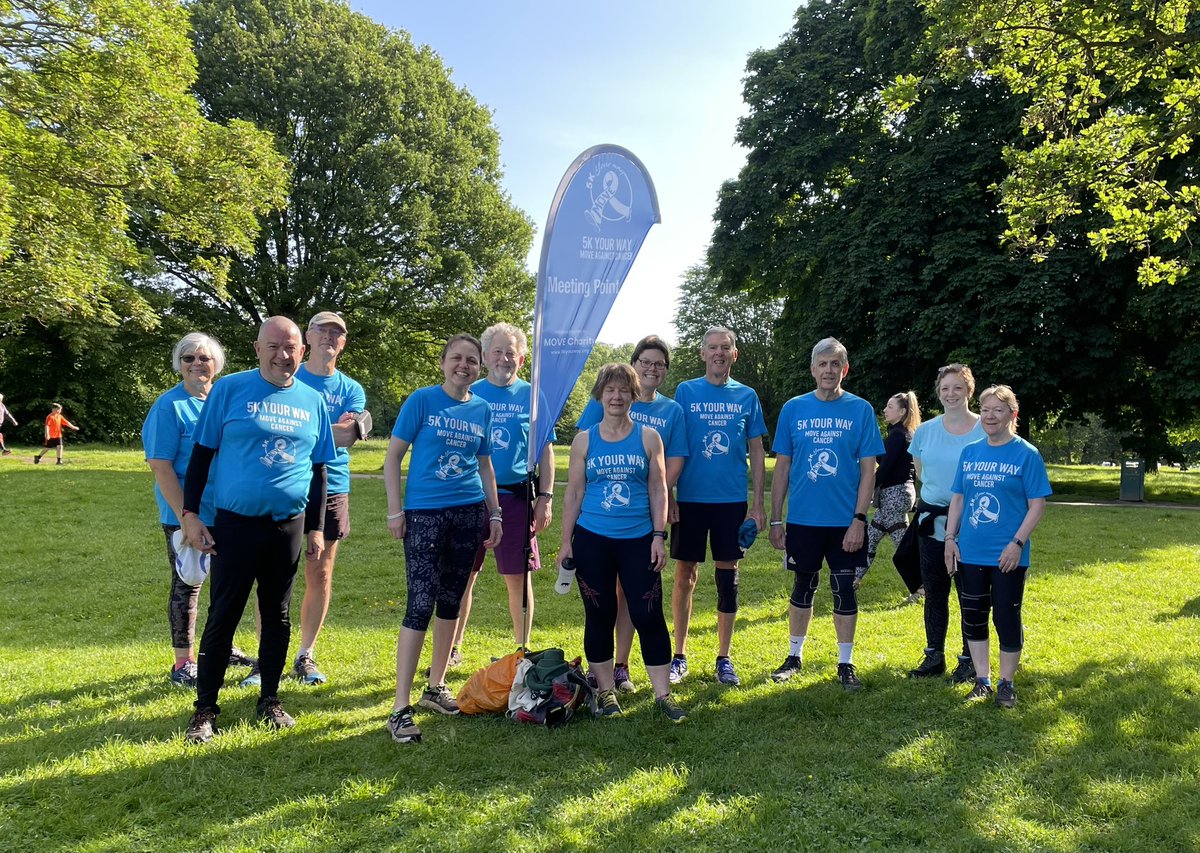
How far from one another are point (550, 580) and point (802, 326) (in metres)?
14.3

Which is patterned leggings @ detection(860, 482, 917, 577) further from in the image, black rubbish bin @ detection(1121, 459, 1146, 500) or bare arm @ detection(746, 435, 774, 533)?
black rubbish bin @ detection(1121, 459, 1146, 500)

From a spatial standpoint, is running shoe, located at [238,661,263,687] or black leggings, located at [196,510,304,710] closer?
black leggings, located at [196,510,304,710]

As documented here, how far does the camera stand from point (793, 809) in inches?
135

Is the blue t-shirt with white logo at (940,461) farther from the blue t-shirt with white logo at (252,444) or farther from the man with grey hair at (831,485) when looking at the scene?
the blue t-shirt with white logo at (252,444)

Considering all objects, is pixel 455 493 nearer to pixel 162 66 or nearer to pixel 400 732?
pixel 400 732

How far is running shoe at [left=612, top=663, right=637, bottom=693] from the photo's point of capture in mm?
5031

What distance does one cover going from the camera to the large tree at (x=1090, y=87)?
721 cm

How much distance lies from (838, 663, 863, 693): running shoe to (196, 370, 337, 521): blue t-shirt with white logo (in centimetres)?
360

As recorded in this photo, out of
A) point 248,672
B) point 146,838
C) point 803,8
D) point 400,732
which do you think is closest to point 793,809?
point 400,732

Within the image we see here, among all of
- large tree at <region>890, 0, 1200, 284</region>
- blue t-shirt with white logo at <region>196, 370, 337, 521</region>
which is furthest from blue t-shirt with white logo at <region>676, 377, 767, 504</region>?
large tree at <region>890, 0, 1200, 284</region>

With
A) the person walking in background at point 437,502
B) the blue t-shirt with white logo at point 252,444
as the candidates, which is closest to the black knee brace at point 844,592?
the person walking in background at point 437,502

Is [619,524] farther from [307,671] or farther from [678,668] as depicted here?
[307,671]

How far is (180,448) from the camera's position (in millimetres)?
4578

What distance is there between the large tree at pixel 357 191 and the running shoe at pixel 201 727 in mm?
19945
